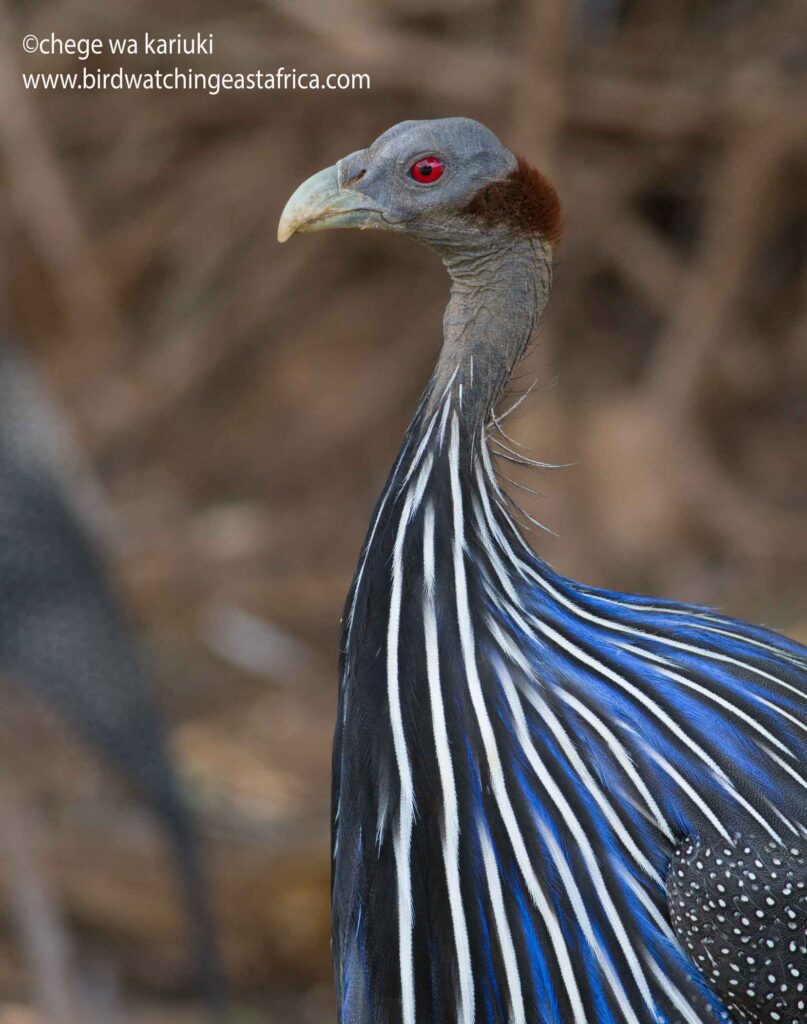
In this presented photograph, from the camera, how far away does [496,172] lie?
1.81 m

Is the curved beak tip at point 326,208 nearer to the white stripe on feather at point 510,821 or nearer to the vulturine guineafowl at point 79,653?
the white stripe on feather at point 510,821

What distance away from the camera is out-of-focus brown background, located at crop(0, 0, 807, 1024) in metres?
4.48

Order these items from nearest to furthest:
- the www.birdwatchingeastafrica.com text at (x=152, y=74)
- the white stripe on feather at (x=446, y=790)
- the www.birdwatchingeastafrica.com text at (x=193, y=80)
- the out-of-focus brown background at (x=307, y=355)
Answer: the white stripe on feather at (x=446, y=790) < the out-of-focus brown background at (x=307, y=355) < the www.birdwatchingeastafrica.com text at (x=193, y=80) < the www.birdwatchingeastafrica.com text at (x=152, y=74)

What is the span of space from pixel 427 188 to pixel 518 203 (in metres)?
0.12

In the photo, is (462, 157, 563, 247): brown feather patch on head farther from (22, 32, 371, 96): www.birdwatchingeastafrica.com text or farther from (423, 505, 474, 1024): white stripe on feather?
(22, 32, 371, 96): www.birdwatchingeastafrica.com text

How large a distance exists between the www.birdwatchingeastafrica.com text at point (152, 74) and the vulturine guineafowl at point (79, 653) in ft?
6.64

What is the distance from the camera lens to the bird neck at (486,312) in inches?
71.5

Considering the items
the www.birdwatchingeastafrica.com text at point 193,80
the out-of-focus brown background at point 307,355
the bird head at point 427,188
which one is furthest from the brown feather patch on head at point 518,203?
the www.birdwatchingeastafrica.com text at point 193,80

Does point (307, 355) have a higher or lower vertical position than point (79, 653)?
higher

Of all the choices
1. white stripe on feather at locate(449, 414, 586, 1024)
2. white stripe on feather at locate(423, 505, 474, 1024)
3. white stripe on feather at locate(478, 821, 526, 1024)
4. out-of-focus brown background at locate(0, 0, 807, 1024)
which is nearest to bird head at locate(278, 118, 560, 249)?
white stripe on feather at locate(423, 505, 474, 1024)

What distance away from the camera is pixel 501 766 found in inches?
68.9

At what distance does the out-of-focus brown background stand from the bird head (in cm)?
239

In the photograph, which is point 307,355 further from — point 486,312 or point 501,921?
point 501,921

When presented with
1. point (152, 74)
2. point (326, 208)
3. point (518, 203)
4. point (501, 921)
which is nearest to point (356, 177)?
point (326, 208)
